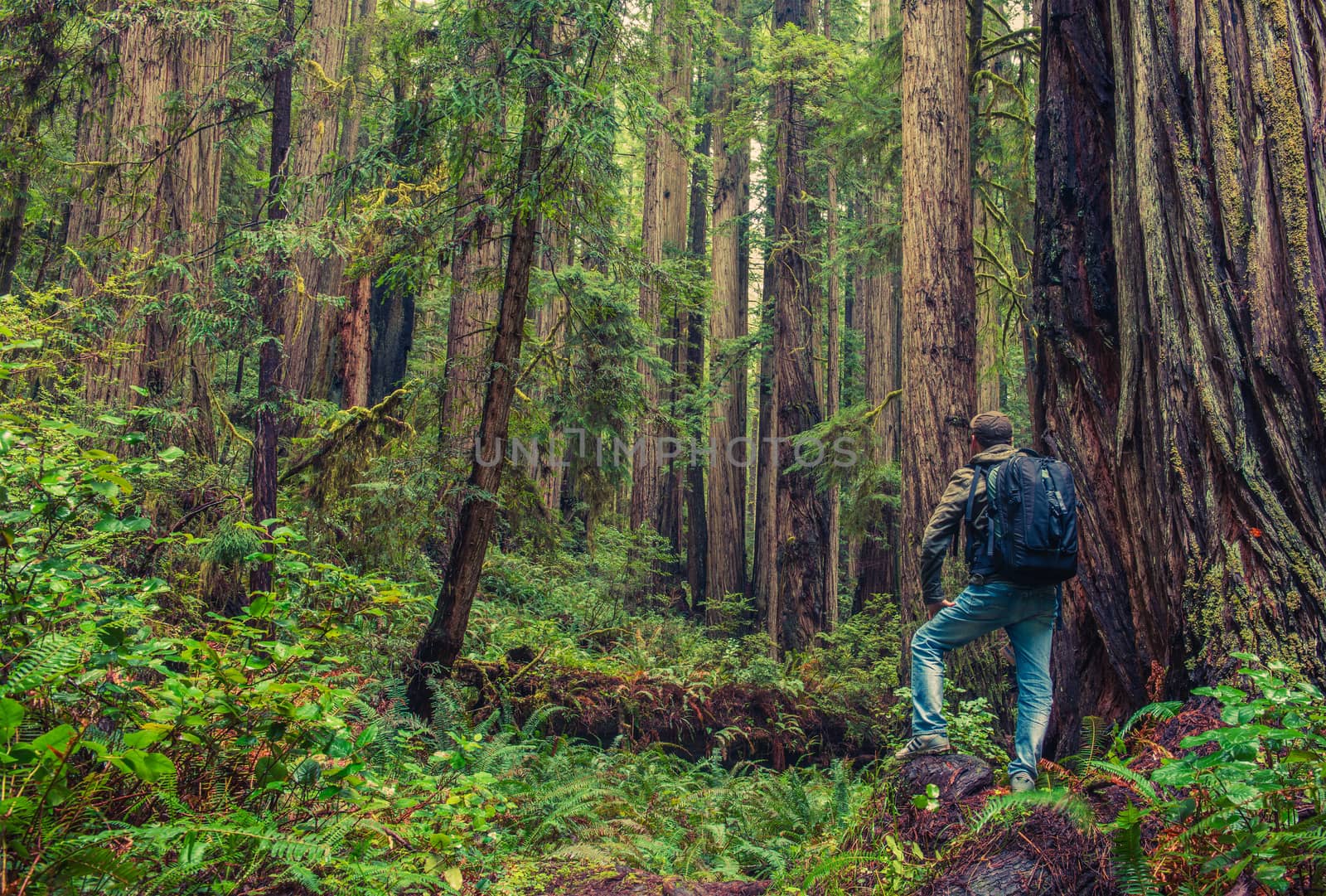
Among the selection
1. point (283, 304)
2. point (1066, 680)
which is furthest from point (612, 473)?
point (1066, 680)

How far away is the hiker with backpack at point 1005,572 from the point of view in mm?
3906

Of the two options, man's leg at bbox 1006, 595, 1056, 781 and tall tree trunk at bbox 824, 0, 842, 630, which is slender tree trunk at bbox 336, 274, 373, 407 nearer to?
man's leg at bbox 1006, 595, 1056, 781

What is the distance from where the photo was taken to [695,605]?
742 inches

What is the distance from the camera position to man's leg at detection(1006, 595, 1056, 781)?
13.1 ft

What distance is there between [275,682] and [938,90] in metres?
8.25

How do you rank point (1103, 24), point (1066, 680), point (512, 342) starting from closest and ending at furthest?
point (1066, 680) → point (1103, 24) → point (512, 342)

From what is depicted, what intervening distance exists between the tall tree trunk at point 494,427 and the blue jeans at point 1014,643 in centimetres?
380

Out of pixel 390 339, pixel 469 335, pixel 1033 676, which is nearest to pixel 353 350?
pixel 469 335

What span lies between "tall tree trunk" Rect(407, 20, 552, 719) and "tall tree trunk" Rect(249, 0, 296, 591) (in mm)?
1529

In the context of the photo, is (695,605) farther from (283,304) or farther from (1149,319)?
(1149,319)

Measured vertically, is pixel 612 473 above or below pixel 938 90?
below

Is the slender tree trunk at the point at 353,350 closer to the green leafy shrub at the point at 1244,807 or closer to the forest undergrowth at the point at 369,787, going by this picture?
the forest undergrowth at the point at 369,787

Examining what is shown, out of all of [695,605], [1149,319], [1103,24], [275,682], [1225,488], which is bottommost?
[695,605]

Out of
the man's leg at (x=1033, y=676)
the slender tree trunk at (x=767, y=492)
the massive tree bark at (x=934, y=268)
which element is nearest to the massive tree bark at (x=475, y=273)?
the massive tree bark at (x=934, y=268)
